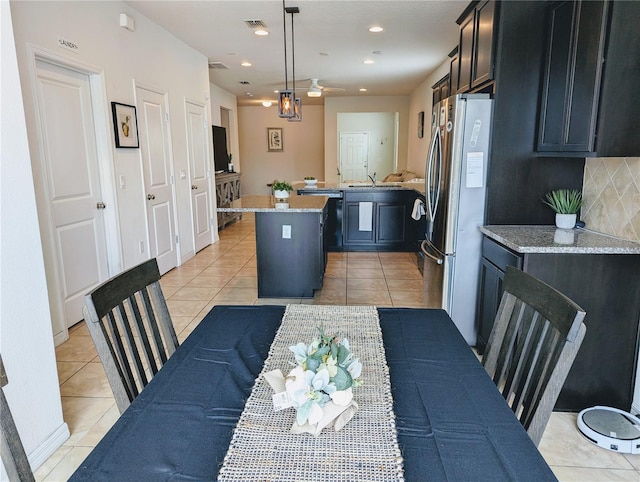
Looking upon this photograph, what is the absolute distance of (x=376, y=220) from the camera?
593cm

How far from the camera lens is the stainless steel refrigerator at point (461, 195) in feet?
9.08

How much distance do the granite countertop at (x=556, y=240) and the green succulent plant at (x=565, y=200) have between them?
0.13 m

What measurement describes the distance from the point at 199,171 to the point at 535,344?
18.3 feet

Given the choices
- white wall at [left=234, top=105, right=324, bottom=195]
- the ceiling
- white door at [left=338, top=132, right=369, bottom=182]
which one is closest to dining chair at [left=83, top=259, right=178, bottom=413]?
the ceiling

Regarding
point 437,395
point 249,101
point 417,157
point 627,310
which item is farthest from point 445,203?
point 249,101

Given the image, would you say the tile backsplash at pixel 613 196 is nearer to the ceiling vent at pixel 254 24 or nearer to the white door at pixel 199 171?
the ceiling vent at pixel 254 24

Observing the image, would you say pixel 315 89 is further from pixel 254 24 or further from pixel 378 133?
pixel 378 133

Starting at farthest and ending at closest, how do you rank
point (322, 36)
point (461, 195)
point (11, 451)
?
1. point (322, 36)
2. point (461, 195)
3. point (11, 451)

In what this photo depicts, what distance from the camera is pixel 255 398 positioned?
1095 millimetres

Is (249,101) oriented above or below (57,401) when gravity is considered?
above

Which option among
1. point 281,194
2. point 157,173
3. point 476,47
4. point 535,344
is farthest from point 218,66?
point 535,344

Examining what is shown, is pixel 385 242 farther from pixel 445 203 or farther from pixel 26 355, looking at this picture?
pixel 26 355

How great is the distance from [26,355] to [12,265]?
0.39 m

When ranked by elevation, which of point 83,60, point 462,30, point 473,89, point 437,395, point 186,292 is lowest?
point 186,292
